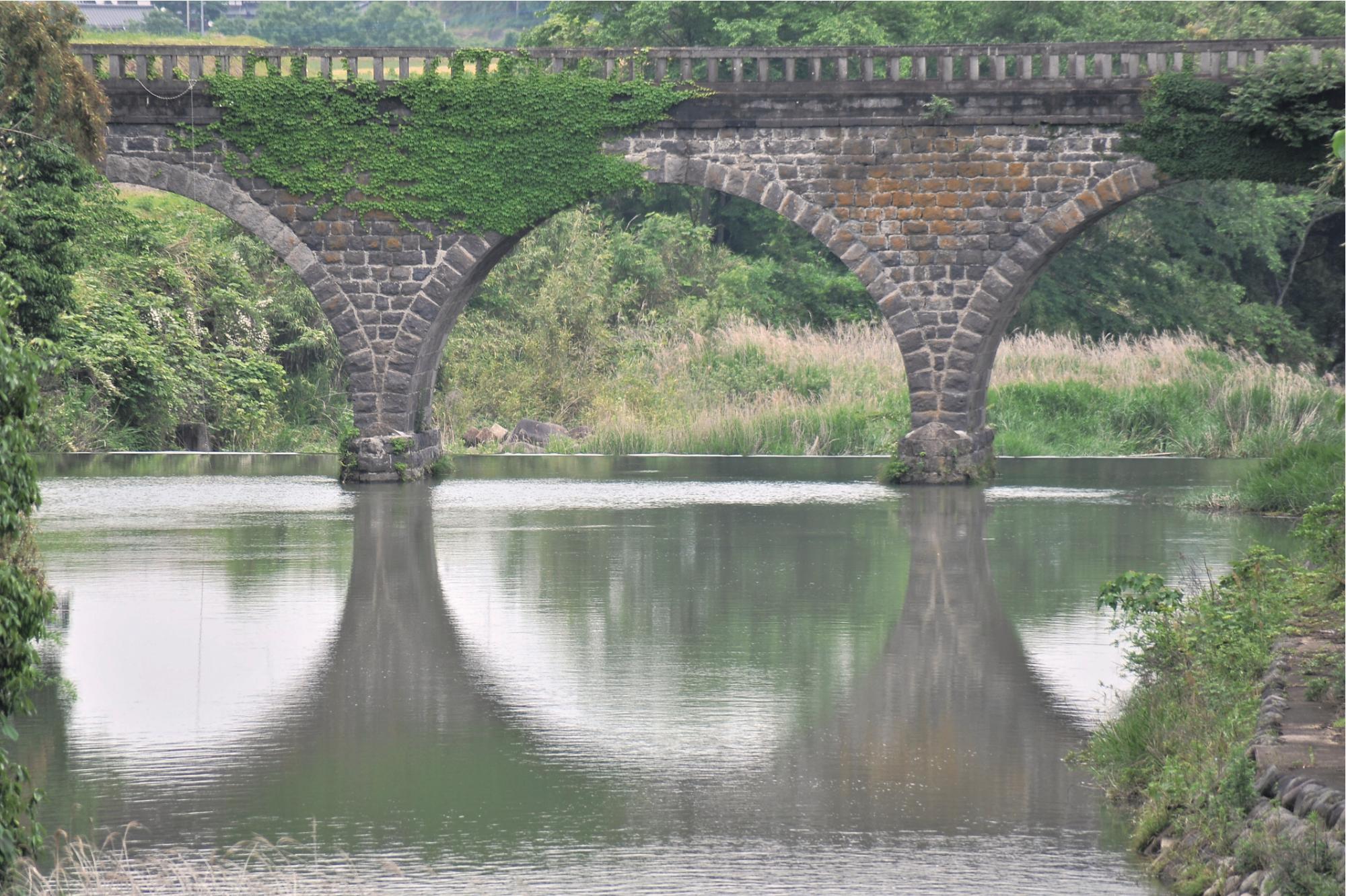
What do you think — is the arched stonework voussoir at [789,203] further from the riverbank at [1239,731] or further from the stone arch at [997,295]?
the riverbank at [1239,731]

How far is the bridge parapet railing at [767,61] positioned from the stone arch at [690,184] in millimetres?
910

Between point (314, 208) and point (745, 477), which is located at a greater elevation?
point (314, 208)

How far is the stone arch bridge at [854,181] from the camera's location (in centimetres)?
1934

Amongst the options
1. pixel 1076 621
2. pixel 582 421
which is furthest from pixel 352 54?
pixel 1076 621

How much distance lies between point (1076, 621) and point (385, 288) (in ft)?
36.4

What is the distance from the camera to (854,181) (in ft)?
65.2

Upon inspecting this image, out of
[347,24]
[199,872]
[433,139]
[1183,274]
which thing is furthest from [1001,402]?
[347,24]

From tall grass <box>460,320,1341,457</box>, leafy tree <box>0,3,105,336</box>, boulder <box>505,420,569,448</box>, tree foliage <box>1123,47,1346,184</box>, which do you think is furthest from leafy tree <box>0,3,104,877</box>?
boulder <box>505,420,569,448</box>

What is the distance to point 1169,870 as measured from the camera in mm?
6348

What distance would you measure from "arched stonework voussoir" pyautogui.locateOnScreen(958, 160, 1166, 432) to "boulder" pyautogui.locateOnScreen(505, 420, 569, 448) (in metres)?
7.33

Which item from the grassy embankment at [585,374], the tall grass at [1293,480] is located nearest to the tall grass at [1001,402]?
the grassy embankment at [585,374]

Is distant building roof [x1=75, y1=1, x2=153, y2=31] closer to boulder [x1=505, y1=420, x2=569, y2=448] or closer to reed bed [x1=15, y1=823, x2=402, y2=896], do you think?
boulder [x1=505, y1=420, x2=569, y2=448]

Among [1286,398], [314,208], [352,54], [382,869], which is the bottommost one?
[382,869]

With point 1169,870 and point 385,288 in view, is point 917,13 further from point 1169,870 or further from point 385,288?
point 1169,870
